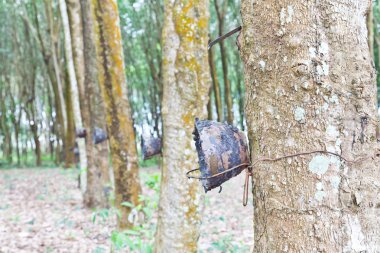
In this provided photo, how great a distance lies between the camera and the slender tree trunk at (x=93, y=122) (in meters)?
7.89

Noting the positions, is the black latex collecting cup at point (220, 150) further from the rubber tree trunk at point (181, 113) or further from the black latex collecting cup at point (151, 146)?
the black latex collecting cup at point (151, 146)

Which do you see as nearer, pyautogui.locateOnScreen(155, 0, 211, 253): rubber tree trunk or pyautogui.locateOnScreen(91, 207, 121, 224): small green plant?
pyautogui.locateOnScreen(155, 0, 211, 253): rubber tree trunk

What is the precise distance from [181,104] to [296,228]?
2500 millimetres

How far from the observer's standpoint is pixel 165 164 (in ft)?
12.5

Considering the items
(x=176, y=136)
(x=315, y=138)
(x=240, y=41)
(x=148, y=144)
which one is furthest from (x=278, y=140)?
(x=148, y=144)

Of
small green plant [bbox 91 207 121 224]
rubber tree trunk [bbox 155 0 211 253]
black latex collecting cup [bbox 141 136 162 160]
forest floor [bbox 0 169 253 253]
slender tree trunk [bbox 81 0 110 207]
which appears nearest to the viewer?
rubber tree trunk [bbox 155 0 211 253]

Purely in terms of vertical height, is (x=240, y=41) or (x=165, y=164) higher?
(x=240, y=41)

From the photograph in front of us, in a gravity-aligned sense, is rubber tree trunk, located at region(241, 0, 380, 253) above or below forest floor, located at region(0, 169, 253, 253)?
above

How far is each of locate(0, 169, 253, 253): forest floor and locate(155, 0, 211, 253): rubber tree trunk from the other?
1.08 m

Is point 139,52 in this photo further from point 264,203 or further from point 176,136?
point 264,203

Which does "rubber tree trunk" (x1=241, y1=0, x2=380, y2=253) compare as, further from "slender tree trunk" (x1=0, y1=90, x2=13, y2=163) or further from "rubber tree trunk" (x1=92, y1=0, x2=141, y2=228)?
"slender tree trunk" (x1=0, y1=90, x2=13, y2=163)

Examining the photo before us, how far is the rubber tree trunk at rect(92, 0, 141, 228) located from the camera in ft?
18.4

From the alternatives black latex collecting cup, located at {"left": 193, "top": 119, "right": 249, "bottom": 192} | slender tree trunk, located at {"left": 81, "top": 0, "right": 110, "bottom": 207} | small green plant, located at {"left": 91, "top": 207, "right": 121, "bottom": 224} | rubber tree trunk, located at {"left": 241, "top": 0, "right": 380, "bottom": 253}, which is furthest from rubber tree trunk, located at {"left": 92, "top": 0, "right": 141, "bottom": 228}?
rubber tree trunk, located at {"left": 241, "top": 0, "right": 380, "bottom": 253}

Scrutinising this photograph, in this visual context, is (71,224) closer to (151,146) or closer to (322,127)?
(151,146)
